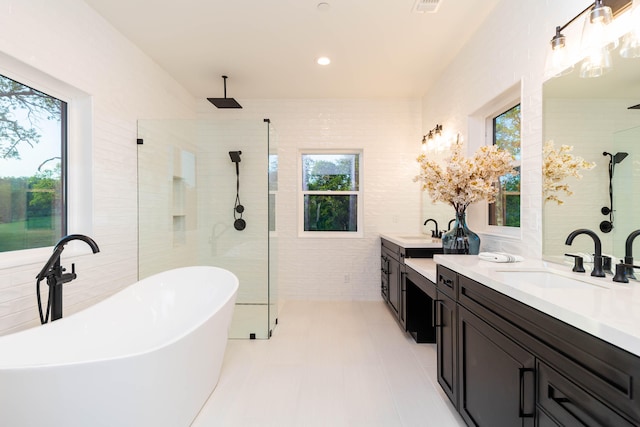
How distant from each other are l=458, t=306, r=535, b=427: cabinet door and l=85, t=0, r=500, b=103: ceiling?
2228mm

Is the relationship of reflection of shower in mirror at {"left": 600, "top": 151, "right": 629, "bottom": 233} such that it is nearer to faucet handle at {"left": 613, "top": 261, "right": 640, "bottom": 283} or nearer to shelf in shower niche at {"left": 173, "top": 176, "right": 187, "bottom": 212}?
faucet handle at {"left": 613, "top": 261, "right": 640, "bottom": 283}

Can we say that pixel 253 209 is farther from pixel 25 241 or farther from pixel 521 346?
pixel 521 346

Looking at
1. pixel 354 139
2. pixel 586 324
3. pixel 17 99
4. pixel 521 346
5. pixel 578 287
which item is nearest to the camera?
pixel 586 324

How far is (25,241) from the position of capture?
2125 mm

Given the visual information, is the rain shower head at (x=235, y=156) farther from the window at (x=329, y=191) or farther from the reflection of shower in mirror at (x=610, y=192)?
the reflection of shower in mirror at (x=610, y=192)

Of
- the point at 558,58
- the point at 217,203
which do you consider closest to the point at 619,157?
the point at 558,58

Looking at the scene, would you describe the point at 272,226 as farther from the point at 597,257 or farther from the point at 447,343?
the point at 597,257

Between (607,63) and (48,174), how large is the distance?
10.9 feet

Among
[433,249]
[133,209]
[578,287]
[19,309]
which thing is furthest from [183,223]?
[578,287]

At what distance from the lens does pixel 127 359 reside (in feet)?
4.05

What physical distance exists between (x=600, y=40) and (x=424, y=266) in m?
1.77

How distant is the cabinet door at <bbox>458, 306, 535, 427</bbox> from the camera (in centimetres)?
117

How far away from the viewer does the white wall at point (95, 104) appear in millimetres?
1909

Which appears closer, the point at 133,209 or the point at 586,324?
the point at 586,324
